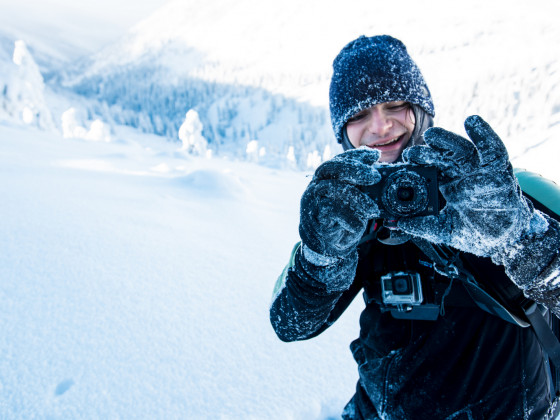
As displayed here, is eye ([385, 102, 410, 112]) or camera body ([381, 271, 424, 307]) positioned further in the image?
eye ([385, 102, 410, 112])

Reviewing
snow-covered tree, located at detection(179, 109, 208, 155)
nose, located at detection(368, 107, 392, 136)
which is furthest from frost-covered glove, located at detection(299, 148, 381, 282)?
snow-covered tree, located at detection(179, 109, 208, 155)

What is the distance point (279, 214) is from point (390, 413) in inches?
187

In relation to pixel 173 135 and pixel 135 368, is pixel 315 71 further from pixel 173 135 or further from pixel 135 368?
pixel 135 368

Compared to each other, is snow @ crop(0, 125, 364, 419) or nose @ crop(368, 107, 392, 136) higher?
nose @ crop(368, 107, 392, 136)

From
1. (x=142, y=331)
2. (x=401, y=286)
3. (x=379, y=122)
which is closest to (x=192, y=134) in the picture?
(x=142, y=331)

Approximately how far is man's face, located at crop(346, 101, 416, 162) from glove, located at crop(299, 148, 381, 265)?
425 mm

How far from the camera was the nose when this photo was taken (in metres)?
1.30

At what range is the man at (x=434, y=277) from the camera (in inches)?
30.5

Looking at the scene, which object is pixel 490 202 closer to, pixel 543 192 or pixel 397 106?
pixel 543 192

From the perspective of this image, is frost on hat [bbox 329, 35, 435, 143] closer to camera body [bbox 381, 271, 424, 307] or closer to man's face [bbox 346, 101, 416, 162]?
man's face [bbox 346, 101, 416, 162]

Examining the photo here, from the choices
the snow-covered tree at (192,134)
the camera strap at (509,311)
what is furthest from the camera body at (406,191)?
the snow-covered tree at (192,134)

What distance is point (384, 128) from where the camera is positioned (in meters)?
1.30

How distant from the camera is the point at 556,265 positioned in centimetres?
75

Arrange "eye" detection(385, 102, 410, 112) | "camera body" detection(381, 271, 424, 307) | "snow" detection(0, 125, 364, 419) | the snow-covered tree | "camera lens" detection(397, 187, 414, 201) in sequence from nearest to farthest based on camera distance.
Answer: "camera lens" detection(397, 187, 414, 201) → "camera body" detection(381, 271, 424, 307) → "snow" detection(0, 125, 364, 419) → "eye" detection(385, 102, 410, 112) → the snow-covered tree
